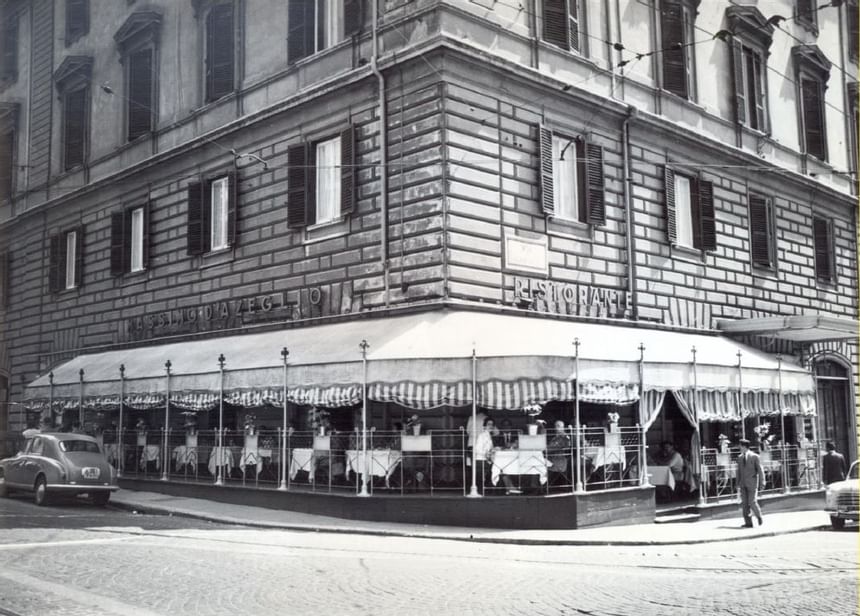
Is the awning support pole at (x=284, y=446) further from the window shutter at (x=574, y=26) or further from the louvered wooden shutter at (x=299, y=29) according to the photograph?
the window shutter at (x=574, y=26)

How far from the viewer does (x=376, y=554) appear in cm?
1296

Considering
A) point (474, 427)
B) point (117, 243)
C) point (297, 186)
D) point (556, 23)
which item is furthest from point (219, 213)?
point (474, 427)

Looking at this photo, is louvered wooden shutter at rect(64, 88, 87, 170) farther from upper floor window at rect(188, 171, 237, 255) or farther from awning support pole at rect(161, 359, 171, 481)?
awning support pole at rect(161, 359, 171, 481)

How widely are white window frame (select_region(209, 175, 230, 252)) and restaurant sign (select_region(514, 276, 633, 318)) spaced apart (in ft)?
28.8

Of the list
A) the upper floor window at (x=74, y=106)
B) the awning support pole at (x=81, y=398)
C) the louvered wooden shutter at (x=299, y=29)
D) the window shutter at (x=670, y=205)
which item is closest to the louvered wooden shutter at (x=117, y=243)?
the upper floor window at (x=74, y=106)

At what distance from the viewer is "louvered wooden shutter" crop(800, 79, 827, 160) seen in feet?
98.1

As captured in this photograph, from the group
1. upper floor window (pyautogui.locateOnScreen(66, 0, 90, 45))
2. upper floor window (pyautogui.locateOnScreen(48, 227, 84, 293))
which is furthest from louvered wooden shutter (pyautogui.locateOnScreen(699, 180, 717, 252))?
upper floor window (pyautogui.locateOnScreen(66, 0, 90, 45))

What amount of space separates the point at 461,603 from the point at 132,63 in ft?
75.7

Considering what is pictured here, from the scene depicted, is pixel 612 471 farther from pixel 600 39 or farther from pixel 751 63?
pixel 751 63

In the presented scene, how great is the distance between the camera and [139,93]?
27406mm

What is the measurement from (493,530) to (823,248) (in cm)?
1939

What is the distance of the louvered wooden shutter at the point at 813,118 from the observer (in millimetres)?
29906

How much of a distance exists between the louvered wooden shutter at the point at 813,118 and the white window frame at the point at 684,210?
7552mm

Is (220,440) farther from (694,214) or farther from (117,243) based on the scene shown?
(694,214)
